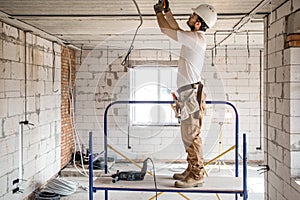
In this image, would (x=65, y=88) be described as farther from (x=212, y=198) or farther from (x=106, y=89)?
(x=212, y=198)

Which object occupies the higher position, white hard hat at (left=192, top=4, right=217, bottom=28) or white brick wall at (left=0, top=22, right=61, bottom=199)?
white hard hat at (left=192, top=4, right=217, bottom=28)

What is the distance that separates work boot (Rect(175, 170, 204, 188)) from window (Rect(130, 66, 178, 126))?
4073 mm

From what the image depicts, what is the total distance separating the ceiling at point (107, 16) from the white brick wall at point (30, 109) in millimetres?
300

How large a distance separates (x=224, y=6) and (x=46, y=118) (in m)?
3.44

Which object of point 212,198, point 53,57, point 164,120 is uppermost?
point 53,57

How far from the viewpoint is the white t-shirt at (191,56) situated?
278cm

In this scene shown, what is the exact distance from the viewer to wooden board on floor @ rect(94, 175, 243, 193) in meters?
3.11

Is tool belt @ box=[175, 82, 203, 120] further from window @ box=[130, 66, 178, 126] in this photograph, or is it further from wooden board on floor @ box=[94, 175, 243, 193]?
window @ box=[130, 66, 178, 126]

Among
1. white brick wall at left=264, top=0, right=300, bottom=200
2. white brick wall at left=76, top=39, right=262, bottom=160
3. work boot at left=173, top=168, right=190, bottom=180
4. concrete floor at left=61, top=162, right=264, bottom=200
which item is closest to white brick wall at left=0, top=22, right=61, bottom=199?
concrete floor at left=61, top=162, right=264, bottom=200

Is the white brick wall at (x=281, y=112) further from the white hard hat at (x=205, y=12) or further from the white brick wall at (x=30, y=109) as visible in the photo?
the white brick wall at (x=30, y=109)

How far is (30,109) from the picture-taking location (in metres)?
5.24

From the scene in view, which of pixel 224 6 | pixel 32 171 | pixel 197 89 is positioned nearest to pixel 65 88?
pixel 32 171

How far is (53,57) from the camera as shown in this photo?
645 cm

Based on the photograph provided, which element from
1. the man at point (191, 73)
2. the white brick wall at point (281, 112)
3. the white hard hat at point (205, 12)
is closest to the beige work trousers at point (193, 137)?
the man at point (191, 73)
